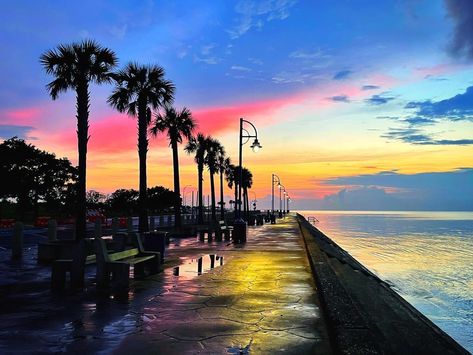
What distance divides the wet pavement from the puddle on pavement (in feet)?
0.56

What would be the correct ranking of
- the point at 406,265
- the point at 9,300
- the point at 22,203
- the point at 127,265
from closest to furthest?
1. the point at 9,300
2. the point at 127,265
3. the point at 406,265
4. the point at 22,203

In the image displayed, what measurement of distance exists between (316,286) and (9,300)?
5.90 meters

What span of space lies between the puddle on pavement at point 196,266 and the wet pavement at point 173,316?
0.17 m

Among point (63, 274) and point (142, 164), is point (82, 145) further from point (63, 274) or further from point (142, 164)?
point (63, 274)

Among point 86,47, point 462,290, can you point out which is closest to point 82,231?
point 86,47

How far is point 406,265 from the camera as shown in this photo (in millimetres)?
33188

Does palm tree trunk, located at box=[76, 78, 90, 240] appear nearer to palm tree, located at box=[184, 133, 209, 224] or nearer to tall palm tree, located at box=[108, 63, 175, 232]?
tall palm tree, located at box=[108, 63, 175, 232]

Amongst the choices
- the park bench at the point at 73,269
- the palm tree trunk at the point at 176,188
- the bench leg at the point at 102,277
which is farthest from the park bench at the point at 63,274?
the palm tree trunk at the point at 176,188

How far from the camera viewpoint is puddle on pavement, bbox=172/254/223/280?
39.2ft

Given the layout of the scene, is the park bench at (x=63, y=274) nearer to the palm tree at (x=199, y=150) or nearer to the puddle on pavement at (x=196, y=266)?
the puddle on pavement at (x=196, y=266)

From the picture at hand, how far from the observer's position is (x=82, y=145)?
1817cm

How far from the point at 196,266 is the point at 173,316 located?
643 cm

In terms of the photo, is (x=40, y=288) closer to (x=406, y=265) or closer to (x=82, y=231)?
(x=82, y=231)

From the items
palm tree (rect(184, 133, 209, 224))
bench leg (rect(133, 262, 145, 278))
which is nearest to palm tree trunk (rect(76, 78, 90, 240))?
bench leg (rect(133, 262, 145, 278))
